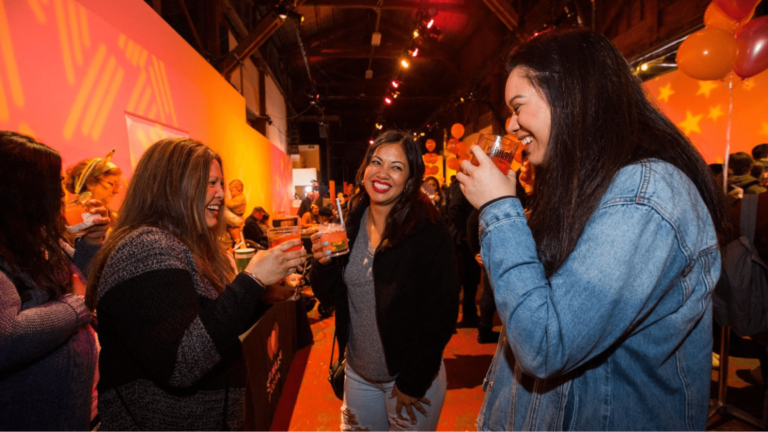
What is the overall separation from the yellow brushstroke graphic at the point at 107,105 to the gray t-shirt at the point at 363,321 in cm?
216

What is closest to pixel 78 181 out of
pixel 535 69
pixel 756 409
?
pixel 535 69

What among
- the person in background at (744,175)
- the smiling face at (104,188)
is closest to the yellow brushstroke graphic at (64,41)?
the smiling face at (104,188)

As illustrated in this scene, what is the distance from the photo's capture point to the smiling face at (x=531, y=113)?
780mm

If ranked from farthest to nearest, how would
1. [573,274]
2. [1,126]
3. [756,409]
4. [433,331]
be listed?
[756,409]
[1,126]
[433,331]
[573,274]

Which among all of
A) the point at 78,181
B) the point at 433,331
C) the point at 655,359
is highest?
the point at 78,181

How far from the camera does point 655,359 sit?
0.71 meters

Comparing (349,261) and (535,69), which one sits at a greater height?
(535,69)

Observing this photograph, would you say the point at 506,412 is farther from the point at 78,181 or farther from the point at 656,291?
the point at 78,181

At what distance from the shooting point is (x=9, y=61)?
1.69 metres

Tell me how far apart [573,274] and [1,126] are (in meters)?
2.49

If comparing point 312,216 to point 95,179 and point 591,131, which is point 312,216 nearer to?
point 95,179

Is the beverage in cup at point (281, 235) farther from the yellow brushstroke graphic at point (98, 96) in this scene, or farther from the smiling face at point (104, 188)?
the yellow brushstroke graphic at point (98, 96)

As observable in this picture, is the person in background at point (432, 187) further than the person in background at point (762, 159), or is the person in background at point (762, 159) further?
the person in background at point (432, 187)

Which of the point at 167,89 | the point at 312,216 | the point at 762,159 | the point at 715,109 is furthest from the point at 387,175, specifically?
the point at 312,216
